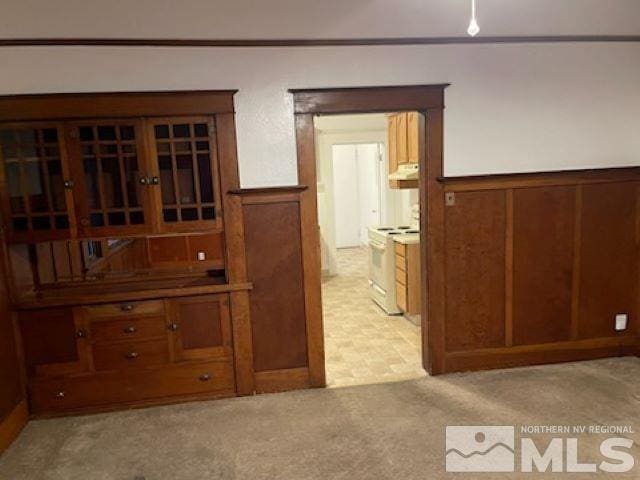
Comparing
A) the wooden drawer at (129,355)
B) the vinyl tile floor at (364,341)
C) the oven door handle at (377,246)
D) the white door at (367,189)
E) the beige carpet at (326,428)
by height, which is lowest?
the vinyl tile floor at (364,341)

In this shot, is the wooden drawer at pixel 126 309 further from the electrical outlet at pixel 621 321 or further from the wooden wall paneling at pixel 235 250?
the electrical outlet at pixel 621 321

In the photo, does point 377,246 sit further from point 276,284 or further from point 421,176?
point 276,284

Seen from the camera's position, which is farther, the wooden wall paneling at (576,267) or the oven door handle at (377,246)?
the oven door handle at (377,246)

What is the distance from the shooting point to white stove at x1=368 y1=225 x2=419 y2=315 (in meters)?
5.28

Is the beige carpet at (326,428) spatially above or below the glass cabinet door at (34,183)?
below

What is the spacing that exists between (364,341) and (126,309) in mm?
2224

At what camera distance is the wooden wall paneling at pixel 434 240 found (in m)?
3.41

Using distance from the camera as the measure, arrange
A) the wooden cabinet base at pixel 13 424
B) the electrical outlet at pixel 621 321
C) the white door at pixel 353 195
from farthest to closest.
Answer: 1. the white door at pixel 353 195
2. the electrical outlet at pixel 621 321
3. the wooden cabinet base at pixel 13 424

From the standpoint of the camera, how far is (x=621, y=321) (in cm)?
377

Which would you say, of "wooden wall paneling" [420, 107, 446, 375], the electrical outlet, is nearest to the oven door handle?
"wooden wall paneling" [420, 107, 446, 375]

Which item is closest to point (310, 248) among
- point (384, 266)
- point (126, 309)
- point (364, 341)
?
point (126, 309)

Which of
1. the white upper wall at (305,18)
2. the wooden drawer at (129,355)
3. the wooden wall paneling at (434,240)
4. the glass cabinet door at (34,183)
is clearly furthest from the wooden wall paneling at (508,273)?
the glass cabinet door at (34,183)

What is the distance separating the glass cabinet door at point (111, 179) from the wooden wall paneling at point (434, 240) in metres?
1.93

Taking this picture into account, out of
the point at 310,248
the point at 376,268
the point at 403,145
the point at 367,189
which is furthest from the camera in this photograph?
the point at 367,189
